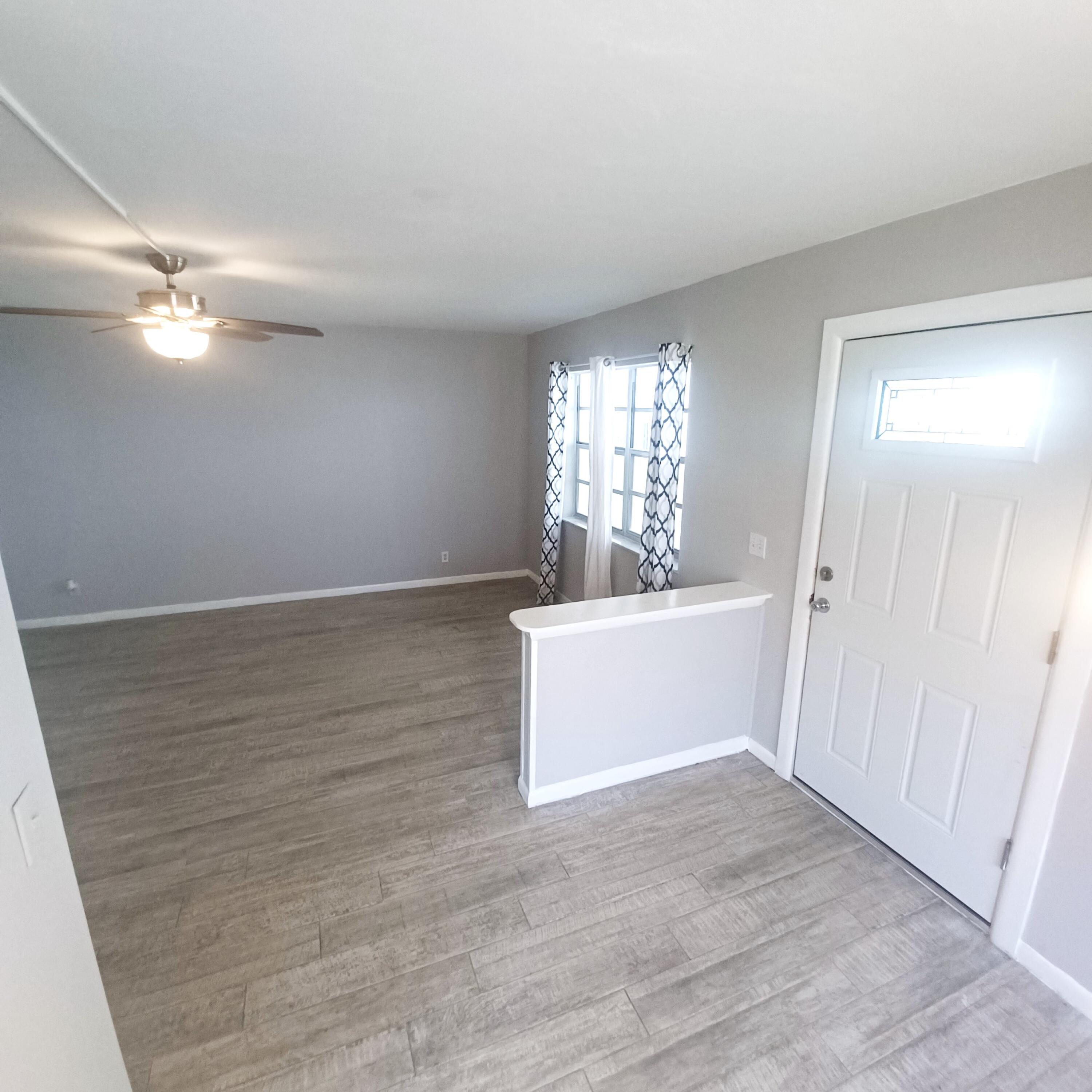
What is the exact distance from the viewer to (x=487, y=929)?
1.93 meters

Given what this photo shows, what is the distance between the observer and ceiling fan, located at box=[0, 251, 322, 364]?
225 centimetres

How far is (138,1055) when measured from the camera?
153 cm

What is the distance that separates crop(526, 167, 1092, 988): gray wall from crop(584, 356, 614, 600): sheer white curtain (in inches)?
9.3

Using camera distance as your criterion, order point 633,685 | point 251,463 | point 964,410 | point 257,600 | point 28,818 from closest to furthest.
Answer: point 28,818
point 964,410
point 633,685
point 251,463
point 257,600

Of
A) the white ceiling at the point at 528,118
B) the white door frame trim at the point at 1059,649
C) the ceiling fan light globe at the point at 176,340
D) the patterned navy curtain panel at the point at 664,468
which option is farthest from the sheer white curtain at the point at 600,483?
the ceiling fan light globe at the point at 176,340

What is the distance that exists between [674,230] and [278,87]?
1.46 meters

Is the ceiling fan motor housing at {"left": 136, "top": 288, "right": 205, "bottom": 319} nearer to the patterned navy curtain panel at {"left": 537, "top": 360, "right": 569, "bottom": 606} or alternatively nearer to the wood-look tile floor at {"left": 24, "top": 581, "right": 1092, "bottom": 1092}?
the wood-look tile floor at {"left": 24, "top": 581, "right": 1092, "bottom": 1092}

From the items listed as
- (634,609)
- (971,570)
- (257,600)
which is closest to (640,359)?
(634,609)

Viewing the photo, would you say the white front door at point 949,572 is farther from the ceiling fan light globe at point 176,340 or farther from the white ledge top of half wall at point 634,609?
the ceiling fan light globe at point 176,340

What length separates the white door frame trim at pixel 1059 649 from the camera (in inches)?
64.1

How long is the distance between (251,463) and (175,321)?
2702 millimetres

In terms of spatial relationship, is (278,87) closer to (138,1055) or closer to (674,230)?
(674,230)

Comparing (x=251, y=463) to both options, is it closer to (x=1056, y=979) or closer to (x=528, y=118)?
(x=528, y=118)

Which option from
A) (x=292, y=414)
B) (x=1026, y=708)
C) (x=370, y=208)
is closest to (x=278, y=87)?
(x=370, y=208)
